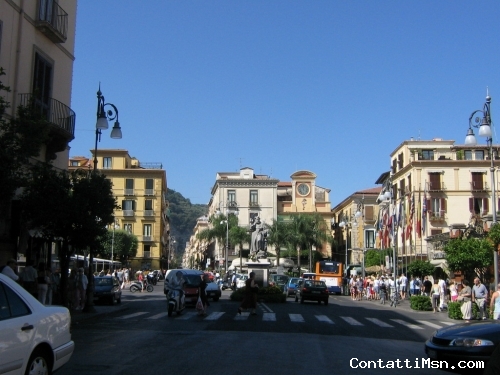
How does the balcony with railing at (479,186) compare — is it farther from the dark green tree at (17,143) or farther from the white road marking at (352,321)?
the dark green tree at (17,143)

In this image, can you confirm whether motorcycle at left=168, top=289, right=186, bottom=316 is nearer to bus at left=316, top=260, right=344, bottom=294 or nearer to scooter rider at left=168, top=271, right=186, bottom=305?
scooter rider at left=168, top=271, right=186, bottom=305

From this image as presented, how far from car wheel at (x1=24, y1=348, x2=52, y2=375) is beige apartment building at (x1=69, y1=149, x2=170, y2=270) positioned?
79345 millimetres

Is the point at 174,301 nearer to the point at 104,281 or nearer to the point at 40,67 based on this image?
the point at 104,281

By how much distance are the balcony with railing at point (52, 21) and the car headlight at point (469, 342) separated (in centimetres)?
1897

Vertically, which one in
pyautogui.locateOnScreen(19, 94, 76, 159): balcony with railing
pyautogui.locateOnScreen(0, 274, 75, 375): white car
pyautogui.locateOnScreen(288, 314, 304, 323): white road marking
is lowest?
pyautogui.locateOnScreen(288, 314, 304, 323): white road marking

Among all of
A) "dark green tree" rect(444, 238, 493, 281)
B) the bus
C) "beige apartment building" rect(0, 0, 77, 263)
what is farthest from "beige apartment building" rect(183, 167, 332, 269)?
"beige apartment building" rect(0, 0, 77, 263)

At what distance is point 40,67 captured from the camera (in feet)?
76.0

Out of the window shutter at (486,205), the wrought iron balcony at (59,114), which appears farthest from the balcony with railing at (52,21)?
the window shutter at (486,205)

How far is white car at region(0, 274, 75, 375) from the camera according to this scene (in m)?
6.49

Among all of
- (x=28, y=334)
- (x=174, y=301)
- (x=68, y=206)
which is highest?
(x=68, y=206)

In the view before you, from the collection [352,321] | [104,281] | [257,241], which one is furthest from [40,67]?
[257,241]

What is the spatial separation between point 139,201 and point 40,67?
212ft

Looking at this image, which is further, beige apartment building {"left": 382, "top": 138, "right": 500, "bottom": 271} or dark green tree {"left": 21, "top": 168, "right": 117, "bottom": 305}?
beige apartment building {"left": 382, "top": 138, "right": 500, "bottom": 271}
